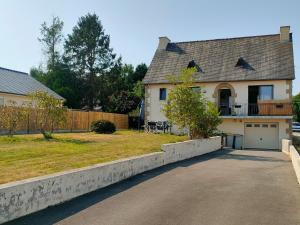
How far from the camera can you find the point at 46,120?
20.5 metres

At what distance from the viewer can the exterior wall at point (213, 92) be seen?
102 ft

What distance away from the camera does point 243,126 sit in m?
32.5

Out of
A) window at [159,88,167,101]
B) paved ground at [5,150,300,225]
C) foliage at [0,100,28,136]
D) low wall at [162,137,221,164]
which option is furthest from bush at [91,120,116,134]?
paved ground at [5,150,300,225]

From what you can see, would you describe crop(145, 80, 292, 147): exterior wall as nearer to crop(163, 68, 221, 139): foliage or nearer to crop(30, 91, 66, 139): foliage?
crop(163, 68, 221, 139): foliage

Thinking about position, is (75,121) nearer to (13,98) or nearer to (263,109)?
(13,98)

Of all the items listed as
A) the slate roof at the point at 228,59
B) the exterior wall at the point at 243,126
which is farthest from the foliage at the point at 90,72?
the exterior wall at the point at 243,126

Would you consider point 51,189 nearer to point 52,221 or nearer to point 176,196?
point 52,221

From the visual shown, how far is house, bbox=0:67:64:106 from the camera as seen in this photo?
3192cm

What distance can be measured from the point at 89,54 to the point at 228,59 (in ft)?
86.3

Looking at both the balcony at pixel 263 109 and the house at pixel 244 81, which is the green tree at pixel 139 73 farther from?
the balcony at pixel 263 109

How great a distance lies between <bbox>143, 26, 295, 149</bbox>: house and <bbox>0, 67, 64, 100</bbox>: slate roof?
454 inches

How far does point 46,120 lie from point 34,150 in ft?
22.3

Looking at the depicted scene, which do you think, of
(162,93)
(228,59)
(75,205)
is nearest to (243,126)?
(228,59)

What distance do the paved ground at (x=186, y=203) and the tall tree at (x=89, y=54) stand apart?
4245 cm
